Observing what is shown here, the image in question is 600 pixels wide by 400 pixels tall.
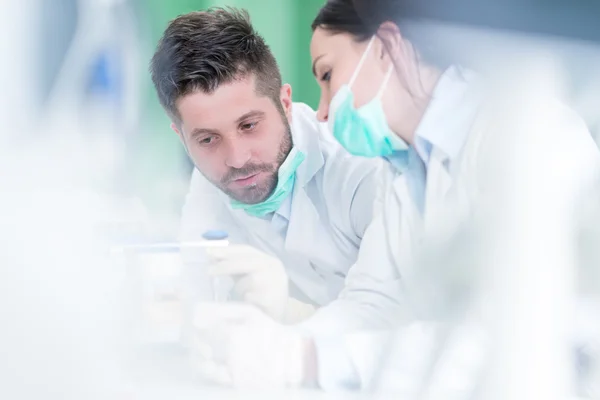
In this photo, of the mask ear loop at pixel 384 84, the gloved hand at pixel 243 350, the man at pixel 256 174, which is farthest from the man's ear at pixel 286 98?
the gloved hand at pixel 243 350

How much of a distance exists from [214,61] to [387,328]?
0.38 metres

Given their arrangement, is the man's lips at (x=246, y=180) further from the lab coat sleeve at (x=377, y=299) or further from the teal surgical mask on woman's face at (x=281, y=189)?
the lab coat sleeve at (x=377, y=299)

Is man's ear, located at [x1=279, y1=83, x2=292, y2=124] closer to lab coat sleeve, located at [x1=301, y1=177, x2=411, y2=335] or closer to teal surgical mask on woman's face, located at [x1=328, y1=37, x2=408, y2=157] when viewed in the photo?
teal surgical mask on woman's face, located at [x1=328, y1=37, x2=408, y2=157]

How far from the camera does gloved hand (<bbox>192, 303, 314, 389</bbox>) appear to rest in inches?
31.2

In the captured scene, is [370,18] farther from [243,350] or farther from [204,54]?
[243,350]

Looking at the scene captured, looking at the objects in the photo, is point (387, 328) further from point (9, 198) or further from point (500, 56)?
point (9, 198)

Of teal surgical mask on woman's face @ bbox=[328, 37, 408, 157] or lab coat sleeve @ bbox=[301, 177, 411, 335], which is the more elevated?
teal surgical mask on woman's face @ bbox=[328, 37, 408, 157]

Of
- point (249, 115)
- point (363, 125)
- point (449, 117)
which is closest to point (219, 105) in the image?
point (249, 115)

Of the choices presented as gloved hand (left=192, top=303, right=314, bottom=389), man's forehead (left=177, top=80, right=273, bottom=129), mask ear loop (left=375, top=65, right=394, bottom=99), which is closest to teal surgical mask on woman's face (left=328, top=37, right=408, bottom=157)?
mask ear loop (left=375, top=65, right=394, bottom=99)

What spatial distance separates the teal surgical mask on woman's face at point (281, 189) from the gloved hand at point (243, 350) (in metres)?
0.13

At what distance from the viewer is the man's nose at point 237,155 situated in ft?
2.63

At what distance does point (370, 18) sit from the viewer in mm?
794

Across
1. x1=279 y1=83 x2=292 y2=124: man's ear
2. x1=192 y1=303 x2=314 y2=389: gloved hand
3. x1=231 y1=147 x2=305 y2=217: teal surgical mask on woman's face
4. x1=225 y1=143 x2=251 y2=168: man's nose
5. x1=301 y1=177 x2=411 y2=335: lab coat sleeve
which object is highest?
x1=279 y1=83 x2=292 y2=124: man's ear

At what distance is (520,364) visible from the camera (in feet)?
2.60
